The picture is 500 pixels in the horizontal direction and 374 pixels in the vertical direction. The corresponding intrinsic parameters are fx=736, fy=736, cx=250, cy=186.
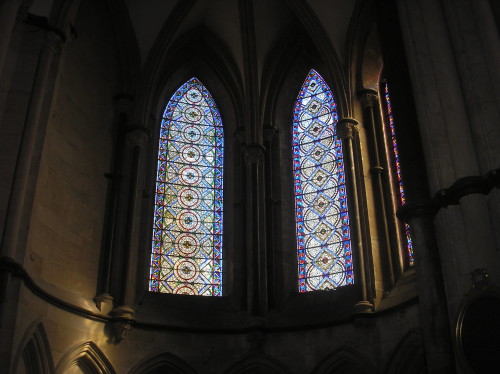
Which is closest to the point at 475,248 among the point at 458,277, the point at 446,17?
the point at 458,277

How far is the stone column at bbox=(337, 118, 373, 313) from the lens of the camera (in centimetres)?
1172

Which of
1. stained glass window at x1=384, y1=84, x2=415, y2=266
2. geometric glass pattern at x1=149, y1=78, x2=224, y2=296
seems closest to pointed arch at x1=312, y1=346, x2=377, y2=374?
Result: stained glass window at x1=384, y1=84, x2=415, y2=266

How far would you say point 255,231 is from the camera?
516 inches

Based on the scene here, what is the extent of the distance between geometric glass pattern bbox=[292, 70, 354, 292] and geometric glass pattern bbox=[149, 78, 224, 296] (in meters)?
1.53

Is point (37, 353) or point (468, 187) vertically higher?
point (468, 187)

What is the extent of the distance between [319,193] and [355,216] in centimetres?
126

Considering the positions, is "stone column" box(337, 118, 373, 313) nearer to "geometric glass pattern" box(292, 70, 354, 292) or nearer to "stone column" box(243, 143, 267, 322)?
"geometric glass pattern" box(292, 70, 354, 292)

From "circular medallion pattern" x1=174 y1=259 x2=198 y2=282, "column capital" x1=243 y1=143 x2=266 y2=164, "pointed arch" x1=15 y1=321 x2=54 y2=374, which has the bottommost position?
"pointed arch" x1=15 y1=321 x2=54 y2=374

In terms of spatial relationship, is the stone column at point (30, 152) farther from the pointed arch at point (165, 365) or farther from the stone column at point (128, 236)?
the pointed arch at point (165, 365)

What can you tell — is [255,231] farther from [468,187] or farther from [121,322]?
[468,187]

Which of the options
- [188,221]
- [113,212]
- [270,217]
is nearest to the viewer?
[113,212]

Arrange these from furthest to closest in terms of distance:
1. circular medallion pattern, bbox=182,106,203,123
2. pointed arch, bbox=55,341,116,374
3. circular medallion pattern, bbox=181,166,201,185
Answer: circular medallion pattern, bbox=182,106,203,123
circular medallion pattern, bbox=181,166,201,185
pointed arch, bbox=55,341,116,374

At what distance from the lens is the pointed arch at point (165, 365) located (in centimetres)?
1175

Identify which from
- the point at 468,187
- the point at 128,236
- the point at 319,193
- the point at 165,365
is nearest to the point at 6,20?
the point at 128,236
